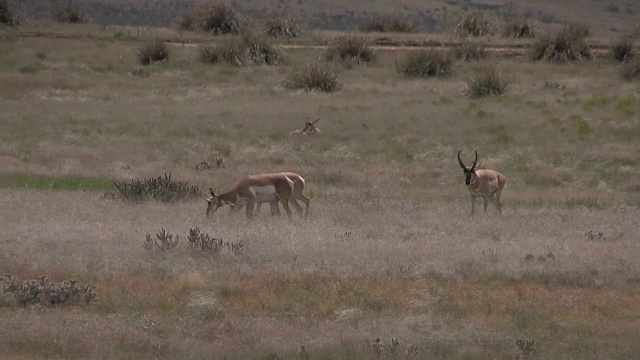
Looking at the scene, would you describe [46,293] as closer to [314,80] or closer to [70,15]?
[314,80]

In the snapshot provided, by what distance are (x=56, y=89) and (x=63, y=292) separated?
27.8 m

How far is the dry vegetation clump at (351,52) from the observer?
4603 cm

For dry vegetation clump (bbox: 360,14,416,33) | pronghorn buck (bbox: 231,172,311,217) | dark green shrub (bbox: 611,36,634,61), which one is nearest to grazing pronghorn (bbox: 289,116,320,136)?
pronghorn buck (bbox: 231,172,311,217)

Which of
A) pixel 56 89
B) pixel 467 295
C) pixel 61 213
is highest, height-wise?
pixel 467 295

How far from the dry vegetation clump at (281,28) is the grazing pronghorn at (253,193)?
121 ft

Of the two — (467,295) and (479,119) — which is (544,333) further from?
(479,119)

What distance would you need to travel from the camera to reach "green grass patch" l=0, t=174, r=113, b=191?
22.4m

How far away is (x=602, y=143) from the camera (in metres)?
29.1

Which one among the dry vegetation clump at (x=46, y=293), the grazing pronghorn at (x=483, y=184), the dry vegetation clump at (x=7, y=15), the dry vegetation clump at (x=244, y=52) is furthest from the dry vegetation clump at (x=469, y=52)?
the dry vegetation clump at (x=46, y=293)

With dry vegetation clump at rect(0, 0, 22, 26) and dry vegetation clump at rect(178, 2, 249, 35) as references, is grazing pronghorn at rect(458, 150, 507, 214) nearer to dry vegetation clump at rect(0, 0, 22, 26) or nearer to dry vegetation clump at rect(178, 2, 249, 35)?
dry vegetation clump at rect(178, 2, 249, 35)

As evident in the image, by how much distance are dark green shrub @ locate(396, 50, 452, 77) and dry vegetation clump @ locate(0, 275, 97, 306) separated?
3119 centimetres

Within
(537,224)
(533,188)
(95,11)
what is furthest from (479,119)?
(95,11)

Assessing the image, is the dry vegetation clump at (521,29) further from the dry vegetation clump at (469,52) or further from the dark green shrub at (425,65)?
the dark green shrub at (425,65)

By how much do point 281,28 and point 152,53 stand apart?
1270cm
